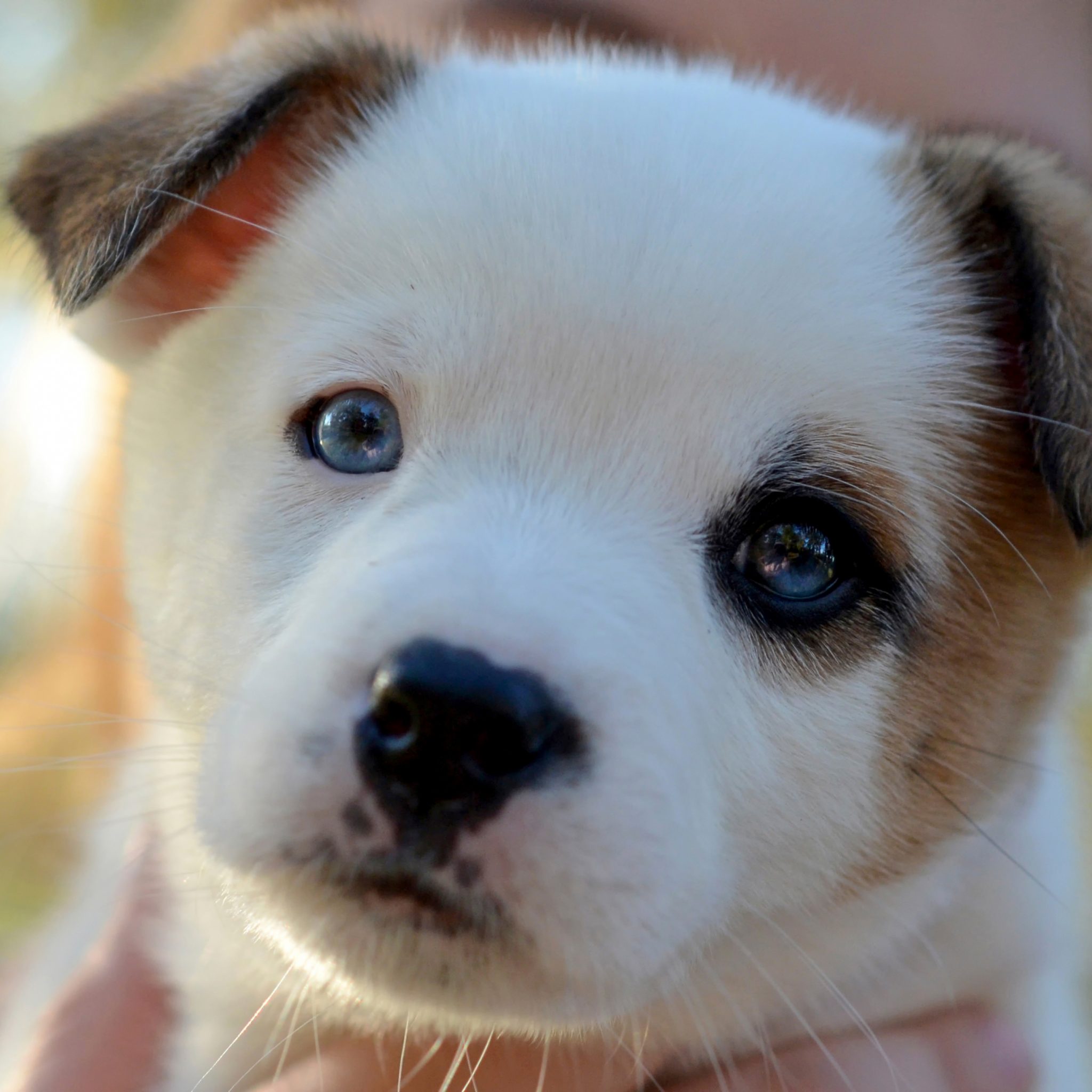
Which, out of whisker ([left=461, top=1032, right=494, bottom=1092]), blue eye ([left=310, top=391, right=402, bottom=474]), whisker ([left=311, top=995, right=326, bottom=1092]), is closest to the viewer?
blue eye ([left=310, top=391, right=402, bottom=474])

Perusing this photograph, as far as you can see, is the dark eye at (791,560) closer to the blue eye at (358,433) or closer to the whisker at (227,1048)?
the blue eye at (358,433)

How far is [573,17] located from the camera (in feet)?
10.8

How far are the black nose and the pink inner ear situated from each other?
1201 mm

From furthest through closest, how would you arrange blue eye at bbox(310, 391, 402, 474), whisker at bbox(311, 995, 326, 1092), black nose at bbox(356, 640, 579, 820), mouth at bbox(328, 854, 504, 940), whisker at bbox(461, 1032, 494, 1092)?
whisker at bbox(311, 995, 326, 1092)
whisker at bbox(461, 1032, 494, 1092)
blue eye at bbox(310, 391, 402, 474)
mouth at bbox(328, 854, 504, 940)
black nose at bbox(356, 640, 579, 820)

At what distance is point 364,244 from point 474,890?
1.12 m

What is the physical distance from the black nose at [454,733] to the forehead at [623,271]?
500 mm

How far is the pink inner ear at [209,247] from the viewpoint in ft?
7.40

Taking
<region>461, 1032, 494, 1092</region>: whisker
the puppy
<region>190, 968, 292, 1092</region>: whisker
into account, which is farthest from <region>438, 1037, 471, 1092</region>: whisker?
<region>190, 968, 292, 1092</region>: whisker

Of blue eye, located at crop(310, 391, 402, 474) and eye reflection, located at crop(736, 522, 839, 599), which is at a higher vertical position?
eye reflection, located at crop(736, 522, 839, 599)

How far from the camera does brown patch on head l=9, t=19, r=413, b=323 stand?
1.91m

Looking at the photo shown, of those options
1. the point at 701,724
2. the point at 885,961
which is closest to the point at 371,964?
the point at 701,724

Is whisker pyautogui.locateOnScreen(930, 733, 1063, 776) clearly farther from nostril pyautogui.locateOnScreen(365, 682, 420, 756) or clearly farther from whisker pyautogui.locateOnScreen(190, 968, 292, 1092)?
whisker pyautogui.locateOnScreen(190, 968, 292, 1092)

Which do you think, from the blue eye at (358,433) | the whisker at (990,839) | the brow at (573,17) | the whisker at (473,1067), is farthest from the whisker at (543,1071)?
the brow at (573,17)

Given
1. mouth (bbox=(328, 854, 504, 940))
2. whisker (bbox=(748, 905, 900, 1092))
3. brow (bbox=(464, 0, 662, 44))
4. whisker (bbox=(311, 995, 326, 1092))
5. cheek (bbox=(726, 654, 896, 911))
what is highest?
brow (bbox=(464, 0, 662, 44))
